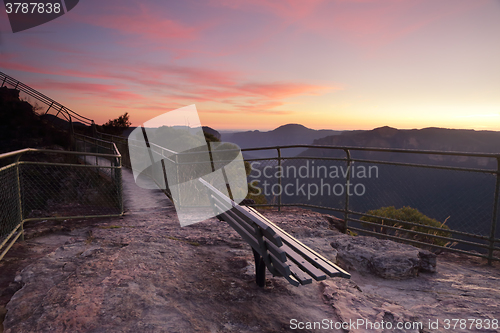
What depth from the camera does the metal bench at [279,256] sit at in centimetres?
225

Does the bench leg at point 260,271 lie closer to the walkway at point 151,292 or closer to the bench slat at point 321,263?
the walkway at point 151,292

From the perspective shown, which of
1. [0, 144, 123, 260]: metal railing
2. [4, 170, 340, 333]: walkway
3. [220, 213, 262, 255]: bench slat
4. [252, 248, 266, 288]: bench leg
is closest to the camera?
A: [4, 170, 340, 333]: walkway

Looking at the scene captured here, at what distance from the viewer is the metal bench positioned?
2250 mm

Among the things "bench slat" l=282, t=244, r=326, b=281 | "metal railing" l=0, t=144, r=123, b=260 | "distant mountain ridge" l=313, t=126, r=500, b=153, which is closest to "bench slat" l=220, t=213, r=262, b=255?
"bench slat" l=282, t=244, r=326, b=281

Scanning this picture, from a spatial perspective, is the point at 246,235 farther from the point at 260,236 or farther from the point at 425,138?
the point at 425,138

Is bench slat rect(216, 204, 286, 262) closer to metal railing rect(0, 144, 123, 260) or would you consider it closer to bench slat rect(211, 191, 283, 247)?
bench slat rect(211, 191, 283, 247)

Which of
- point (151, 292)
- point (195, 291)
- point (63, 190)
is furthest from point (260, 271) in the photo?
point (63, 190)

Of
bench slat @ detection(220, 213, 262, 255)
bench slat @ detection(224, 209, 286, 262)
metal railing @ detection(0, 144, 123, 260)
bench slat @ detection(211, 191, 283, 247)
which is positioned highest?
bench slat @ detection(211, 191, 283, 247)

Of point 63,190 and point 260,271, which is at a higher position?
point 260,271

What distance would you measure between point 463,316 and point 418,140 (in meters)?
127

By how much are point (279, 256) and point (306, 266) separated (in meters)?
0.23

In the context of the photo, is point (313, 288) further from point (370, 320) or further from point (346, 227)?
point (346, 227)

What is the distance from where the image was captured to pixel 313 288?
296 centimetres

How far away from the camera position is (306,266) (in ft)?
7.65
